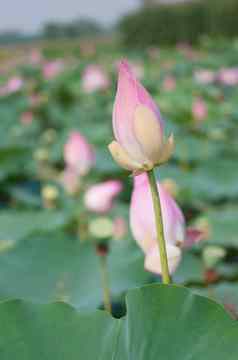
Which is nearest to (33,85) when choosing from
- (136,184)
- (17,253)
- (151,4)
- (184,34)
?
(17,253)

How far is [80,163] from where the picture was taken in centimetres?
166

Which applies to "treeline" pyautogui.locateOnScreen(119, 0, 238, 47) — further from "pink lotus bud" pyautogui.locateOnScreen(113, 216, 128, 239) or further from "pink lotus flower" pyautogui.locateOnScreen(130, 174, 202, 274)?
"pink lotus flower" pyautogui.locateOnScreen(130, 174, 202, 274)

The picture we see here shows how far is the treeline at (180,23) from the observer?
9.84 m

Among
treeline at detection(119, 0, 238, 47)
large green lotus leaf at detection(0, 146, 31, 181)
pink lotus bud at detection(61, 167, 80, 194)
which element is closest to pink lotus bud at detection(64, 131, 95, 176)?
pink lotus bud at detection(61, 167, 80, 194)

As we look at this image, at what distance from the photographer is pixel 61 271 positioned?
1245 millimetres

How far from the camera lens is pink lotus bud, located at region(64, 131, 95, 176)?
1626 mm

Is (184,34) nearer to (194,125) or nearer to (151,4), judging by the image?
(151,4)

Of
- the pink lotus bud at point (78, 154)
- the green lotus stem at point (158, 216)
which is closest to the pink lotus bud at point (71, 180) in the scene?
the pink lotus bud at point (78, 154)

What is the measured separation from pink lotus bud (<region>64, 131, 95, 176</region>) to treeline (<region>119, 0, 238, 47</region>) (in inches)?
329

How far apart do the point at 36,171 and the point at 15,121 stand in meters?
1.55

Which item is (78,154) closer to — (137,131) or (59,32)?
(137,131)

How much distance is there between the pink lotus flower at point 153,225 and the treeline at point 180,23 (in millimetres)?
9328

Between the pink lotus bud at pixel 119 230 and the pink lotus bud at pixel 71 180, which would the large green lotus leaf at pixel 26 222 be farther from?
the pink lotus bud at pixel 119 230

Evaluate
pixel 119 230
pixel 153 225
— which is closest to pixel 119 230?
pixel 119 230
